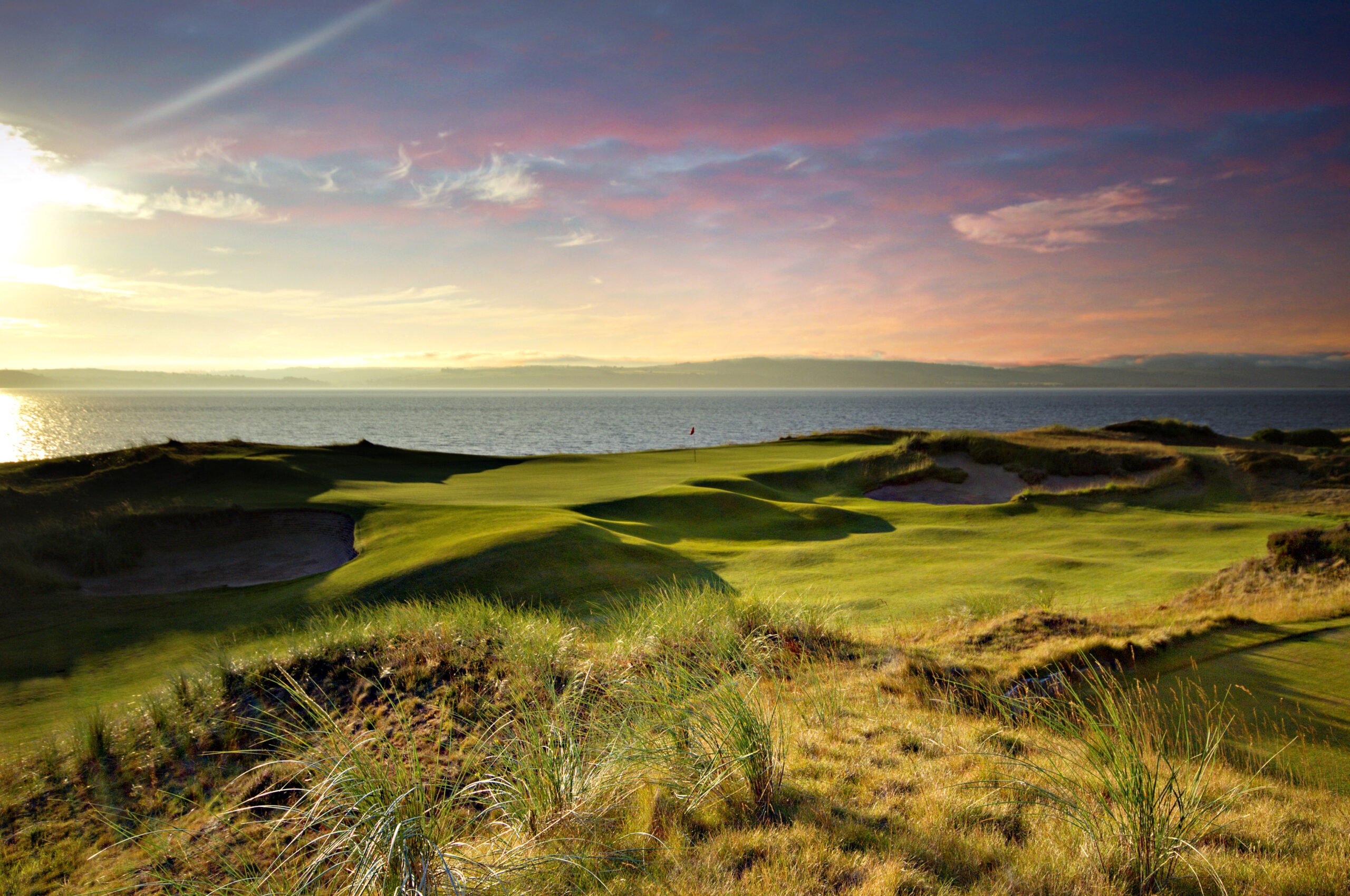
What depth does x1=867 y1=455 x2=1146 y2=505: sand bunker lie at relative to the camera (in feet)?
85.7

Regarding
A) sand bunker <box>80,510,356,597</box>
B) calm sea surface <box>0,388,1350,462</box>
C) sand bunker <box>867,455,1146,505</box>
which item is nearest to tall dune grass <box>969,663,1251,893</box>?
sand bunker <box>80,510,356,597</box>

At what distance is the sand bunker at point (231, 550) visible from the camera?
17578 millimetres

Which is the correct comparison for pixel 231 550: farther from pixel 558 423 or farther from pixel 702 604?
pixel 558 423

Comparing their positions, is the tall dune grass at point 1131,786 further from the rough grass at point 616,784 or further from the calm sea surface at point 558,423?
the calm sea surface at point 558,423

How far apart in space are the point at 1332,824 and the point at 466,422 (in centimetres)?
13341

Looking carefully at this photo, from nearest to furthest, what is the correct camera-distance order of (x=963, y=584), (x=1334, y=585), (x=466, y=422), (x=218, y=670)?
(x=218, y=670) < (x=1334, y=585) < (x=963, y=584) < (x=466, y=422)

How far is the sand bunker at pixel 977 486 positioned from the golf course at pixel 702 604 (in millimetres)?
129

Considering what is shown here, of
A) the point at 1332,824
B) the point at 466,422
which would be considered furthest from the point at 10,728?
the point at 466,422

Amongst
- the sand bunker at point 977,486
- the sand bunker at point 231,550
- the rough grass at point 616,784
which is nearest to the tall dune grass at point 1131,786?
the rough grass at point 616,784

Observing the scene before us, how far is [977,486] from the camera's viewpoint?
27391 millimetres

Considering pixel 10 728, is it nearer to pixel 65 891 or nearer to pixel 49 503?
pixel 65 891

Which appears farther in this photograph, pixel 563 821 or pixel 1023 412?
pixel 1023 412

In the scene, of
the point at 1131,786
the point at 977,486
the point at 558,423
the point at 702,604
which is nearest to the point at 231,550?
the point at 702,604

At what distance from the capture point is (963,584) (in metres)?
12.8
